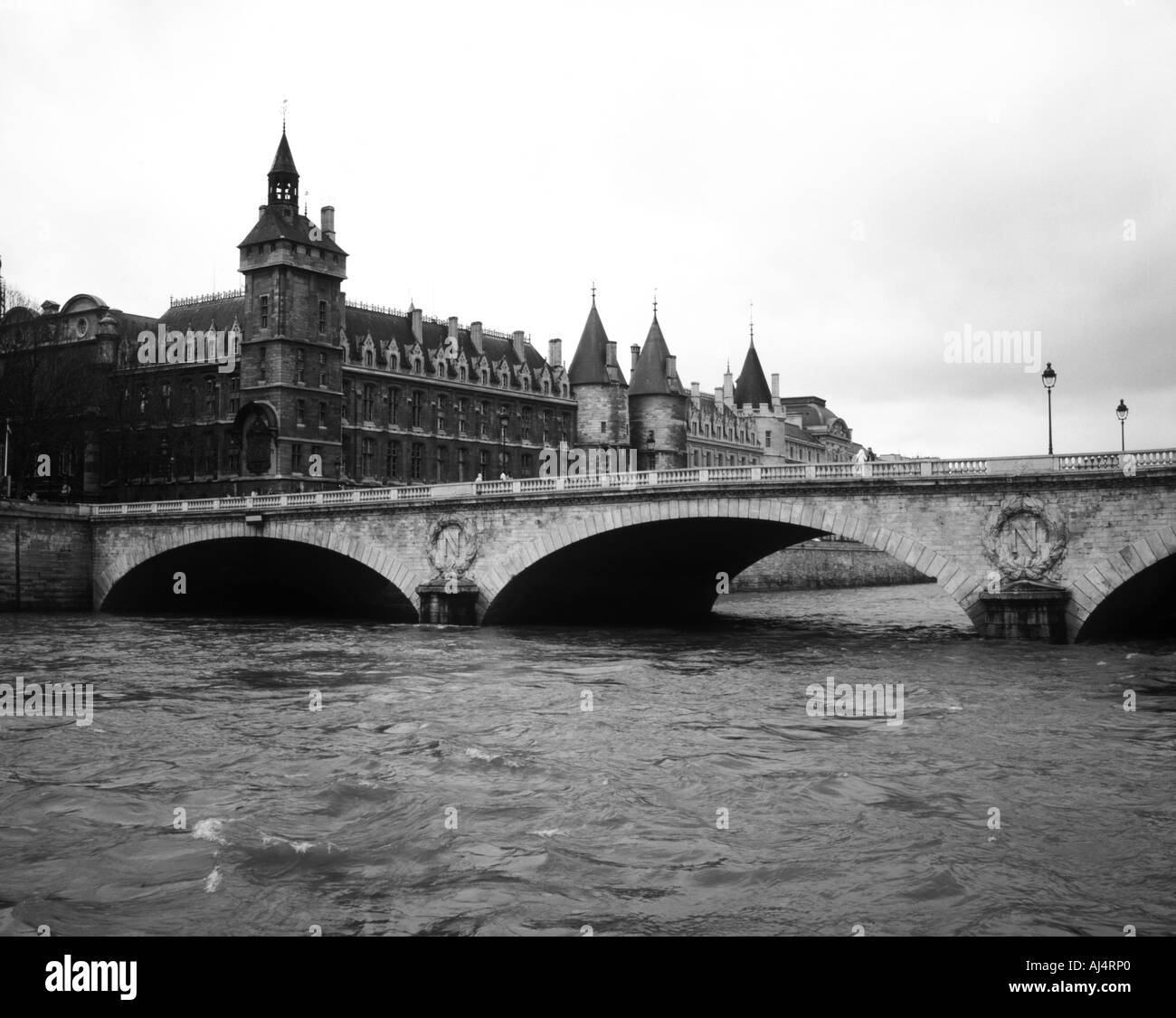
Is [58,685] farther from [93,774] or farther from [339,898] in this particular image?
[339,898]

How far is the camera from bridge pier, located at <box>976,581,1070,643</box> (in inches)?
Answer: 1331

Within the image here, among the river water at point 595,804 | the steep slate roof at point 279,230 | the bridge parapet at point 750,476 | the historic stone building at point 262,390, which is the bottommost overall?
the river water at point 595,804

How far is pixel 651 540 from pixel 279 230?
132 feet

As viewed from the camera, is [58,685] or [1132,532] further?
[1132,532]

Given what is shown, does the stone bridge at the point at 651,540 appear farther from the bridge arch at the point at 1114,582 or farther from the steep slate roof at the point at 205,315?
the steep slate roof at the point at 205,315

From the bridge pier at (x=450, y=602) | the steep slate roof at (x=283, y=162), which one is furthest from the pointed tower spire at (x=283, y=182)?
the bridge pier at (x=450, y=602)

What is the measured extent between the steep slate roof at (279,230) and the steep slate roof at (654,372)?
32101mm

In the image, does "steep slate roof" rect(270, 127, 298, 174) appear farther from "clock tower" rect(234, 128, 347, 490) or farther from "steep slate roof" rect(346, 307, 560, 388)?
"steep slate roof" rect(346, 307, 560, 388)

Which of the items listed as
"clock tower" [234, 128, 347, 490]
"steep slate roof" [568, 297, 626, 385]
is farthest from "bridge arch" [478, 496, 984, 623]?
"steep slate roof" [568, 297, 626, 385]

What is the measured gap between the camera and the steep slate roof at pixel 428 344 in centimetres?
8669

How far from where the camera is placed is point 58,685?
92.8 ft

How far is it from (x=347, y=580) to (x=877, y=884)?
4748cm

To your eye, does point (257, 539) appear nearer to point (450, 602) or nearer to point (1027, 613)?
point (450, 602)

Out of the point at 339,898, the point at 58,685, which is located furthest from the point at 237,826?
the point at 58,685
